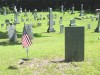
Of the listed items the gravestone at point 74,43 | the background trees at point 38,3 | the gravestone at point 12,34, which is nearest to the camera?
the gravestone at point 74,43

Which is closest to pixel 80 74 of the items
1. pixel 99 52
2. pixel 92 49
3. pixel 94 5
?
pixel 99 52

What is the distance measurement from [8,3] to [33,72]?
54494 millimetres

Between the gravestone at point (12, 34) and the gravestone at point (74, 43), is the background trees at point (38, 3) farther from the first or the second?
the gravestone at point (74, 43)

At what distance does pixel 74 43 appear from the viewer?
12.4m

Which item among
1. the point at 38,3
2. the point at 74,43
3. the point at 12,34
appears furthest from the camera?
the point at 38,3

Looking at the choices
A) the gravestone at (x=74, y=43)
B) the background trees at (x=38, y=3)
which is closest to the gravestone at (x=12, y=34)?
the gravestone at (x=74, y=43)

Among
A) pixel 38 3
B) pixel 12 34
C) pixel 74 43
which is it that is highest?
pixel 38 3

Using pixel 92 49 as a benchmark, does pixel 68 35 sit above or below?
above

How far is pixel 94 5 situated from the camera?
60.2 metres

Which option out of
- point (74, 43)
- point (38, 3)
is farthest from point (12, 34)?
point (38, 3)

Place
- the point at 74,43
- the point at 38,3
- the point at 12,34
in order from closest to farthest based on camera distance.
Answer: the point at 74,43 → the point at 12,34 → the point at 38,3

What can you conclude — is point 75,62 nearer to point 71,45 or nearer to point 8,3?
point 71,45

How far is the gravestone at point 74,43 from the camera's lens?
488 inches

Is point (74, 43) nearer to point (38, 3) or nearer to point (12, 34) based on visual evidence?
point (12, 34)
